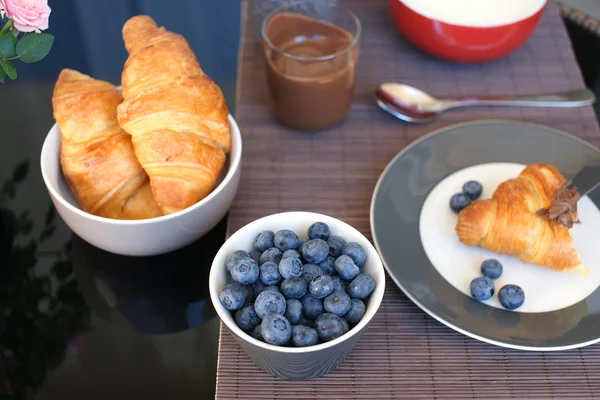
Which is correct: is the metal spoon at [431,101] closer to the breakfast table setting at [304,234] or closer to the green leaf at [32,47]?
the breakfast table setting at [304,234]

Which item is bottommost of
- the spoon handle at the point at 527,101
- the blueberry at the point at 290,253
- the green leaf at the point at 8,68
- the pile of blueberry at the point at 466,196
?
the pile of blueberry at the point at 466,196

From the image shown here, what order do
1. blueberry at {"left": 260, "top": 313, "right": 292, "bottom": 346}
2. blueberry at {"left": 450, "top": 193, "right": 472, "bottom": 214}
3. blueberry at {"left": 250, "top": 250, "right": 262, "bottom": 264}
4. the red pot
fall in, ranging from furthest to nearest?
the red pot, blueberry at {"left": 450, "top": 193, "right": 472, "bottom": 214}, blueberry at {"left": 250, "top": 250, "right": 262, "bottom": 264}, blueberry at {"left": 260, "top": 313, "right": 292, "bottom": 346}

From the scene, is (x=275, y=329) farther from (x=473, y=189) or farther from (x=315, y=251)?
(x=473, y=189)

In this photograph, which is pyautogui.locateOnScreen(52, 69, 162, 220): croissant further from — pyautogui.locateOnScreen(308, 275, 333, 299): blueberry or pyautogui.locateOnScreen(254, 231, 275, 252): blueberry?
pyautogui.locateOnScreen(308, 275, 333, 299): blueberry

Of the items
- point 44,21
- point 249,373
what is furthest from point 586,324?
point 44,21

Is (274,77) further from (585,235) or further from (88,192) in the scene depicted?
(585,235)

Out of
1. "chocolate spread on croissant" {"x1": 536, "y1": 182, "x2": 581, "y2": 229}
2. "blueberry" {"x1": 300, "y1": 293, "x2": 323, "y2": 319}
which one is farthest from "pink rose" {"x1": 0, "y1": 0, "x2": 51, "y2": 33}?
"chocolate spread on croissant" {"x1": 536, "y1": 182, "x2": 581, "y2": 229}

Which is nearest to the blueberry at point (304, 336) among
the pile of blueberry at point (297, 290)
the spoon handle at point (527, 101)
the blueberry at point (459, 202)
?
the pile of blueberry at point (297, 290)
